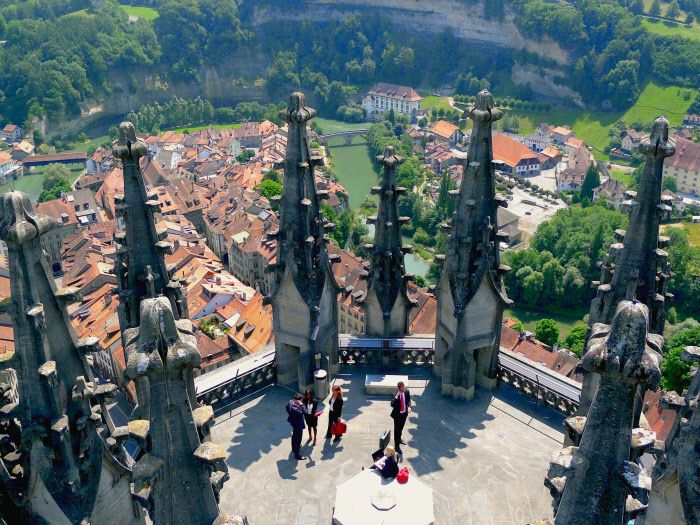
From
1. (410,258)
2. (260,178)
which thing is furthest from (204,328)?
(260,178)

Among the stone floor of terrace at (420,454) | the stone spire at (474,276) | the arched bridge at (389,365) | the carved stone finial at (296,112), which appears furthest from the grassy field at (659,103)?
the carved stone finial at (296,112)

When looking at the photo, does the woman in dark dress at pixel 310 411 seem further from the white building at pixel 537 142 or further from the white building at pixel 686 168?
the white building at pixel 537 142

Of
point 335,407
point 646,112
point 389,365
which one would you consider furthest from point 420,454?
point 646,112

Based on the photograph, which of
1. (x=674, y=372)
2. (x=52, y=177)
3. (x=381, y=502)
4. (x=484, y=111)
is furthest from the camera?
(x=52, y=177)

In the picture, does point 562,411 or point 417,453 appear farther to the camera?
point 562,411

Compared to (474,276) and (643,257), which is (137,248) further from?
(643,257)

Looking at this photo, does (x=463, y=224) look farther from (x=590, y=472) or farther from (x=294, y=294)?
(x=590, y=472)
